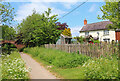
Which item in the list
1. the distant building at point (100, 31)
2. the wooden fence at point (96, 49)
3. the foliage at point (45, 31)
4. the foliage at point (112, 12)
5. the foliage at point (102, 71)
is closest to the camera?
the foliage at point (102, 71)

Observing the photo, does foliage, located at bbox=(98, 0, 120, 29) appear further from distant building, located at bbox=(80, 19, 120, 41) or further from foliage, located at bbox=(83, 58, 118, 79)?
distant building, located at bbox=(80, 19, 120, 41)

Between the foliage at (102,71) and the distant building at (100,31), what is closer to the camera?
the foliage at (102,71)

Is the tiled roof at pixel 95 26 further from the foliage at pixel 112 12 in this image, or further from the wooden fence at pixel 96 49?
the wooden fence at pixel 96 49

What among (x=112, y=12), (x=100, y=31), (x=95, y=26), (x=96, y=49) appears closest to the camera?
(x=96, y=49)

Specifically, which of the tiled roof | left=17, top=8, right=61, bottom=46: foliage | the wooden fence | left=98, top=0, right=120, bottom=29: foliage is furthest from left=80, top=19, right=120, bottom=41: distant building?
the wooden fence

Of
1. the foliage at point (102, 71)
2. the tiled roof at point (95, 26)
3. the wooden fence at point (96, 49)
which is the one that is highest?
the tiled roof at point (95, 26)

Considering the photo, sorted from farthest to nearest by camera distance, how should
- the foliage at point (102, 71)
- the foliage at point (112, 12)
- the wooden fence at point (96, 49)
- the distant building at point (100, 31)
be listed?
the distant building at point (100, 31), the foliage at point (112, 12), the wooden fence at point (96, 49), the foliage at point (102, 71)

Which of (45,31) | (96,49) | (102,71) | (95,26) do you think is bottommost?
(102,71)

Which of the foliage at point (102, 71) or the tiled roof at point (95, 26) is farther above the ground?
the tiled roof at point (95, 26)

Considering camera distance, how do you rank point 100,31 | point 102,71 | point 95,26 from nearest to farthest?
point 102,71 < point 100,31 < point 95,26

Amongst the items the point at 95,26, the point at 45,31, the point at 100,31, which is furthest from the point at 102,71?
the point at 95,26

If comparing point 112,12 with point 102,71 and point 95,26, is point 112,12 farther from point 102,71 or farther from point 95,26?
point 95,26

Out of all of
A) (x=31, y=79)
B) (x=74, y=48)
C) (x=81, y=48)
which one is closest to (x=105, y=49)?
(x=81, y=48)

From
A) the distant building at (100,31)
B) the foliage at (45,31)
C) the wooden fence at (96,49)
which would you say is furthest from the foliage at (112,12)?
the distant building at (100,31)
